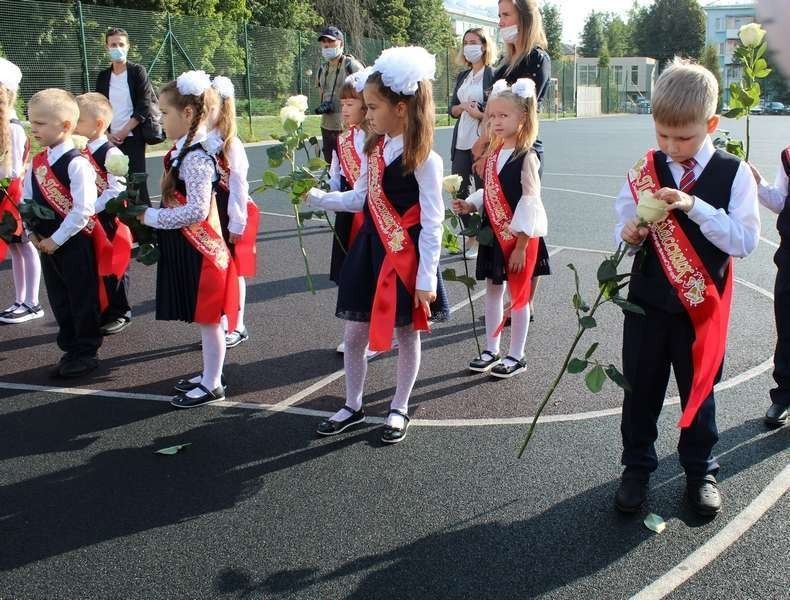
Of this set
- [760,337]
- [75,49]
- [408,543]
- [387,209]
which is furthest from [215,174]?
[75,49]

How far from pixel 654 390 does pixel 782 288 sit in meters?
1.22

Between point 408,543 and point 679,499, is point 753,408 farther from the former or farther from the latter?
point 408,543

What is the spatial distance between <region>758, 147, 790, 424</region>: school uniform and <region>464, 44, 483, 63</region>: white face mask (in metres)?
3.04

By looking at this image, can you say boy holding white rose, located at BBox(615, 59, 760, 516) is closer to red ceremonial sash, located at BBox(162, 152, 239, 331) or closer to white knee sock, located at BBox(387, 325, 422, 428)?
white knee sock, located at BBox(387, 325, 422, 428)

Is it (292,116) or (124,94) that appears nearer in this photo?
(292,116)

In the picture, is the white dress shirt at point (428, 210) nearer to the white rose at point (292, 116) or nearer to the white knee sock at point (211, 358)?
the white rose at point (292, 116)

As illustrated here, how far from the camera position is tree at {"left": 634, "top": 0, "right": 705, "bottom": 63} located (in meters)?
82.8

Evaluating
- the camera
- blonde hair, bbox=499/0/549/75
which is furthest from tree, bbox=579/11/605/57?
blonde hair, bbox=499/0/549/75

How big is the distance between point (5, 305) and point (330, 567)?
442cm

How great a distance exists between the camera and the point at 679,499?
320 cm

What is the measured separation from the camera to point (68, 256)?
4.72 m

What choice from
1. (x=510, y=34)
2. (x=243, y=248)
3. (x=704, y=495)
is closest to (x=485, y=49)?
(x=510, y=34)

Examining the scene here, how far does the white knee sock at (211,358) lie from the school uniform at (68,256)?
95cm

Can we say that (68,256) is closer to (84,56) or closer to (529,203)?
(529,203)
